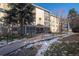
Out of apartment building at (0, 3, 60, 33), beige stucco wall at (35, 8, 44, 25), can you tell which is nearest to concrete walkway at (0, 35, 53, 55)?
apartment building at (0, 3, 60, 33)

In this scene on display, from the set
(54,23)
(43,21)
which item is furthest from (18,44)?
(54,23)

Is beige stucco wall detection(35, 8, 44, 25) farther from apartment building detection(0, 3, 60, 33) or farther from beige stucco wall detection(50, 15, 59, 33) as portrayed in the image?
beige stucco wall detection(50, 15, 59, 33)

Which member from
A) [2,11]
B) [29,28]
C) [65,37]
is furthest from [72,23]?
[2,11]

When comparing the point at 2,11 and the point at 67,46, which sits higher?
the point at 2,11

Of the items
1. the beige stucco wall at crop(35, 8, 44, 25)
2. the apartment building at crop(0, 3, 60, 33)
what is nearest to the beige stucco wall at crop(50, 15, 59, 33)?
the apartment building at crop(0, 3, 60, 33)

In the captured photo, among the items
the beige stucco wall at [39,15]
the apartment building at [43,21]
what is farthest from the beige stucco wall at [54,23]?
→ the beige stucco wall at [39,15]

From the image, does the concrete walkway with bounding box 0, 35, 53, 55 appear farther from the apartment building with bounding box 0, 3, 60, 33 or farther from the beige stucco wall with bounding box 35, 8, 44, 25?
the beige stucco wall with bounding box 35, 8, 44, 25

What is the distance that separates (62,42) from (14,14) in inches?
30.4

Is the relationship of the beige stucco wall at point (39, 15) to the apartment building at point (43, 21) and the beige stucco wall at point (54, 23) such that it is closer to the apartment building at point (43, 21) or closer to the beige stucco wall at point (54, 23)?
the apartment building at point (43, 21)

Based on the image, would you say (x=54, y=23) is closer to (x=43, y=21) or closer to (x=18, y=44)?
(x=43, y=21)

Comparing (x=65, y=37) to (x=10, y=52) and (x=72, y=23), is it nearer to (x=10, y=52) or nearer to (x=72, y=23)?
(x=72, y=23)

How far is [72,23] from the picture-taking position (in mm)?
5844

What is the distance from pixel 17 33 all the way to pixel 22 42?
5.6 inches

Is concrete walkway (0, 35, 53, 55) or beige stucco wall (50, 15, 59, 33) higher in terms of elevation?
beige stucco wall (50, 15, 59, 33)
